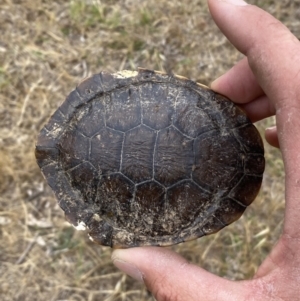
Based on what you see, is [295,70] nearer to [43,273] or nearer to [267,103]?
[267,103]

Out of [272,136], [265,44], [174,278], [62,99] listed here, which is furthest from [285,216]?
[62,99]

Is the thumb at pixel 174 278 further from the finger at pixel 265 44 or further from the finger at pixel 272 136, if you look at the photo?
the finger at pixel 272 136

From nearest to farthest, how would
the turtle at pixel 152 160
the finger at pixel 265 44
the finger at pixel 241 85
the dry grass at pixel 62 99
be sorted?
the finger at pixel 265 44 → the turtle at pixel 152 160 → the finger at pixel 241 85 → the dry grass at pixel 62 99

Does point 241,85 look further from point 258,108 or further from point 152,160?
point 152,160

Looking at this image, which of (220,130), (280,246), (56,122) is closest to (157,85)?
(220,130)

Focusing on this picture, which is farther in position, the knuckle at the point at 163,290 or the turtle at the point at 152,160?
the turtle at the point at 152,160

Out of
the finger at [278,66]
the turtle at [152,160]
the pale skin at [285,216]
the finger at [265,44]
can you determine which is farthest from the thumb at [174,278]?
the finger at [265,44]
